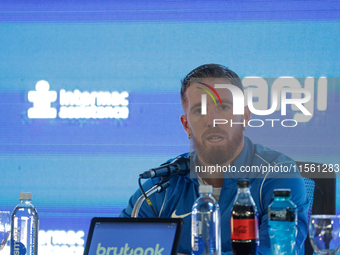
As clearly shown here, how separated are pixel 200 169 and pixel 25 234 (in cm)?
92

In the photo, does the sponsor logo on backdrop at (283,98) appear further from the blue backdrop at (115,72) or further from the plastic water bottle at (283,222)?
the plastic water bottle at (283,222)

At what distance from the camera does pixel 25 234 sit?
4.57ft

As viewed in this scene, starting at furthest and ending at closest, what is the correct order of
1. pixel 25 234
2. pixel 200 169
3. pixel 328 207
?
1. pixel 200 169
2. pixel 328 207
3. pixel 25 234

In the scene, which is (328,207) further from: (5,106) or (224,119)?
(5,106)

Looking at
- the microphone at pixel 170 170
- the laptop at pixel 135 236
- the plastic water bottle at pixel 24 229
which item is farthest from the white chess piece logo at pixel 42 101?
the laptop at pixel 135 236

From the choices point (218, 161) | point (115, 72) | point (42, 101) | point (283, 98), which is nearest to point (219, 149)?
point (218, 161)

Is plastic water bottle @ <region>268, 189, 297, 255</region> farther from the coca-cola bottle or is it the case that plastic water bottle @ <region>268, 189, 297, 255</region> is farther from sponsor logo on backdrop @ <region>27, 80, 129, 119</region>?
sponsor logo on backdrop @ <region>27, 80, 129, 119</region>

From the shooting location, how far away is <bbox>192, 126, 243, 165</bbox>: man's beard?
6.61 feet

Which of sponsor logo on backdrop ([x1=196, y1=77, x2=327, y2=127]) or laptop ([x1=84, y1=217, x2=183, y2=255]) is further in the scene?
sponsor logo on backdrop ([x1=196, y1=77, x2=327, y2=127])

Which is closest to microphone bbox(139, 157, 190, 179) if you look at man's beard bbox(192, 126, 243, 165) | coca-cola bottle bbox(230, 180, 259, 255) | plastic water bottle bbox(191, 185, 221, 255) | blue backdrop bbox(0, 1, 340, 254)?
plastic water bottle bbox(191, 185, 221, 255)

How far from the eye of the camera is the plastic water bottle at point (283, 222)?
1.07 m

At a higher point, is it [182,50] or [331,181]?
[182,50]

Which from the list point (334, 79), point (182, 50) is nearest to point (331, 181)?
point (334, 79)

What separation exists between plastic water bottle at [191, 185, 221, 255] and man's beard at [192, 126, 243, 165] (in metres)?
0.72
